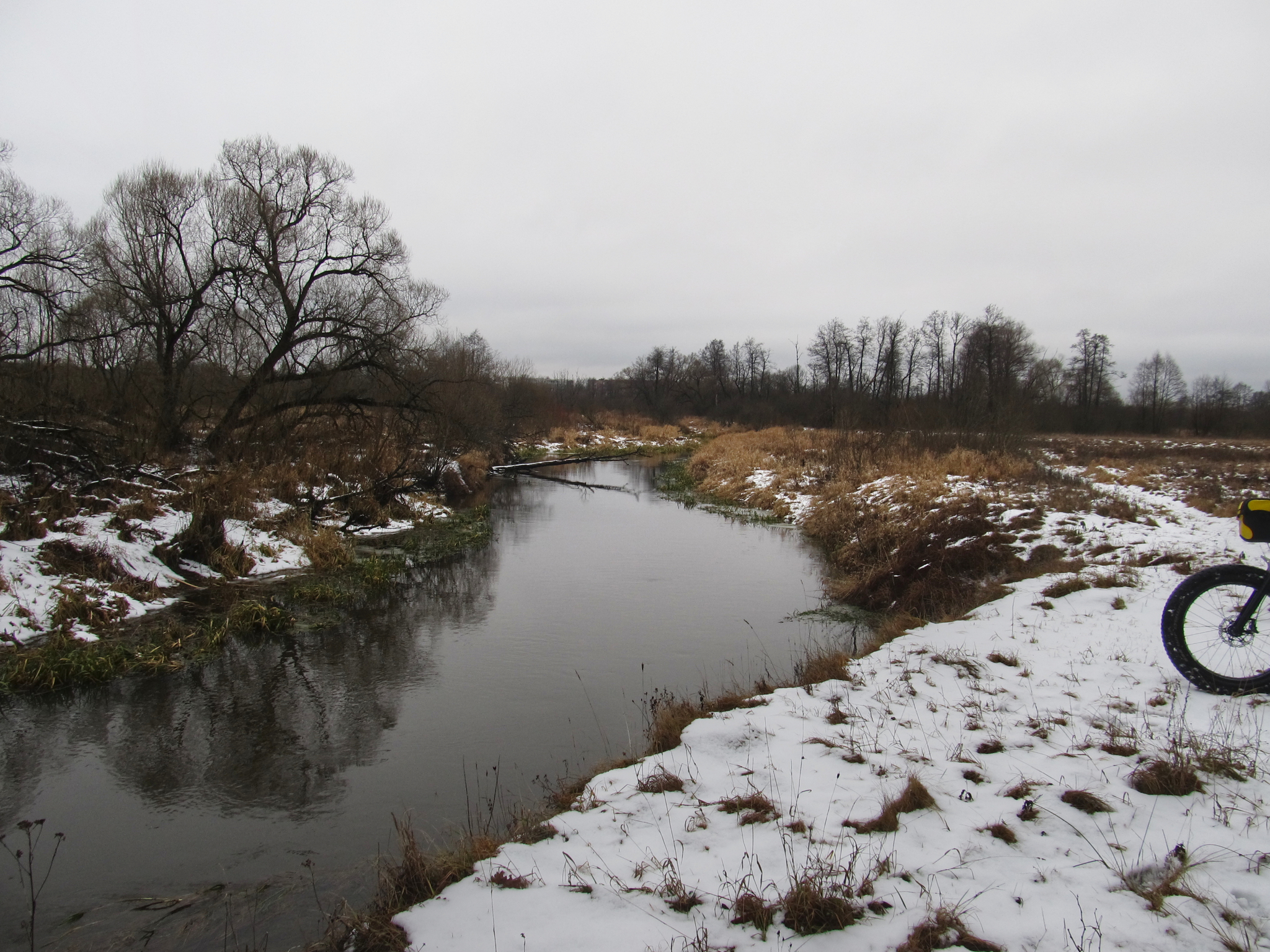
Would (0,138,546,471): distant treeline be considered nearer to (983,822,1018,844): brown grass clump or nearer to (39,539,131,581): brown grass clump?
(39,539,131,581): brown grass clump

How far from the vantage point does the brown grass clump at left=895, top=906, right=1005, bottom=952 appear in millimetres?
2650

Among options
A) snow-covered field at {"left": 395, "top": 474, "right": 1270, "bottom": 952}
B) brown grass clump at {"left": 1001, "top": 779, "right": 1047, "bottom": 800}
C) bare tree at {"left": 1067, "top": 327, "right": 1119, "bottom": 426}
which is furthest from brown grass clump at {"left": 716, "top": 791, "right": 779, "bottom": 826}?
bare tree at {"left": 1067, "top": 327, "right": 1119, "bottom": 426}

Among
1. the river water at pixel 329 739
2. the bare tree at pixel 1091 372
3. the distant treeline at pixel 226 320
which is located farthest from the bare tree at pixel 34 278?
the bare tree at pixel 1091 372

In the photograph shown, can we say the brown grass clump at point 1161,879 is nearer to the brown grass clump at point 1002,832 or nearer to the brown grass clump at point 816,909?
the brown grass clump at point 1002,832

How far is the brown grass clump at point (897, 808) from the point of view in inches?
141

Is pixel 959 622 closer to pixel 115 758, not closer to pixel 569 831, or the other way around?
pixel 569 831

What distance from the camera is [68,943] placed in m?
3.84

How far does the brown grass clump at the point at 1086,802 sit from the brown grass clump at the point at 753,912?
5.70 feet

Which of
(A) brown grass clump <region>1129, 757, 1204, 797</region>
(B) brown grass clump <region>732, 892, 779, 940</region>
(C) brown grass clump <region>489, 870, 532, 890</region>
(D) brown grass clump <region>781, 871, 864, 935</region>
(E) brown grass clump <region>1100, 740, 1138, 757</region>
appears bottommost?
(C) brown grass clump <region>489, 870, 532, 890</region>

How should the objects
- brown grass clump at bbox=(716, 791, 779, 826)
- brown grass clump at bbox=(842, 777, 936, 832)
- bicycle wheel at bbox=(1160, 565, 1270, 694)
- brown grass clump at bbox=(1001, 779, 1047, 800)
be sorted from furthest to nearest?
bicycle wheel at bbox=(1160, 565, 1270, 694)
brown grass clump at bbox=(716, 791, 779, 826)
brown grass clump at bbox=(1001, 779, 1047, 800)
brown grass clump at bbox=(842, 777, 936, 832)

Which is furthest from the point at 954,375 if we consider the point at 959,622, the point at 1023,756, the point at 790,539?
the point at 1023,756

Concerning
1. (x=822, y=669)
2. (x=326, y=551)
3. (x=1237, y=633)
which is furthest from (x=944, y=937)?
(x=326, y=551)

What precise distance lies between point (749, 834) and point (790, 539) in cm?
1286

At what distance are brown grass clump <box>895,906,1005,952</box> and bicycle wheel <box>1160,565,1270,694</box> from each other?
314 cm
